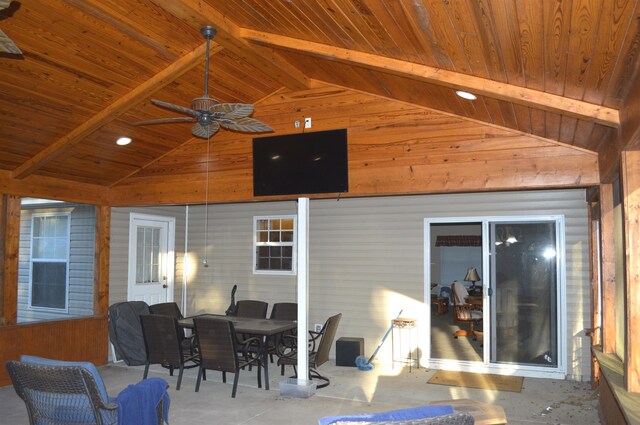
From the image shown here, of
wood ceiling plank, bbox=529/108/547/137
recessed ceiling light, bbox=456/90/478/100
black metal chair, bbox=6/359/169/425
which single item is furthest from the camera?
recessed ceiling light, bbox=456/90/478/100

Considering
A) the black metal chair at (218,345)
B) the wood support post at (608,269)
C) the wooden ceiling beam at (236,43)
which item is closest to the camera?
the wooden ceiling beam at (236,43)

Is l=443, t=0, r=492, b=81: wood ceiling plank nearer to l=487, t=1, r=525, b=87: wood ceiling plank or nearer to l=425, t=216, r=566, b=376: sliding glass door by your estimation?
l=487, t=1, r=525, b=87: wood ceiling plank

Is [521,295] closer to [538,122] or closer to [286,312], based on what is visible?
[538,122]

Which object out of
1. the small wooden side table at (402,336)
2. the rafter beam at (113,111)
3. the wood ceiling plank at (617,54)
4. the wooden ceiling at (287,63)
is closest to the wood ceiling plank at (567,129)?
the wooden ceiling at (287,63)

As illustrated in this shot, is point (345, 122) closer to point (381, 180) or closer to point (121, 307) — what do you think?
point (381, 180)

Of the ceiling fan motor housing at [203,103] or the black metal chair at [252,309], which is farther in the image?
the black metal chair at [252,309]

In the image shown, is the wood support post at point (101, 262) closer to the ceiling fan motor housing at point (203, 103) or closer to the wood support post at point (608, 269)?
the ceiling fan motor housing at point (203, 103)

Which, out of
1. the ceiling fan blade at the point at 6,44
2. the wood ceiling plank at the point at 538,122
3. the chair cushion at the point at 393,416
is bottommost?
the chair cushion at the point at 393,416

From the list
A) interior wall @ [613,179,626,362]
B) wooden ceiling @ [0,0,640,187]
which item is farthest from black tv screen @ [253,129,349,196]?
interior wall @ [613,179,626,362]

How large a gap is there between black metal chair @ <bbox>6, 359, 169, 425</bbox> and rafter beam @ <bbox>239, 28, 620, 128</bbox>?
308cm

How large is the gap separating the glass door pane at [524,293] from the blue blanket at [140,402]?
4449mm

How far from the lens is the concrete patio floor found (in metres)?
4.94

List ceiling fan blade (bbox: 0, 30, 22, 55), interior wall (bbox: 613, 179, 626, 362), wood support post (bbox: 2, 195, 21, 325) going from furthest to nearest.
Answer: wood support post (bbox: 2, 195, 21, 325) < interior wall (bbox: 613, 179, 626, 362) < ceiling fan blade (bbox: 0, 30, 22, 55)

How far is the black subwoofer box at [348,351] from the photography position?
23.2 ft
